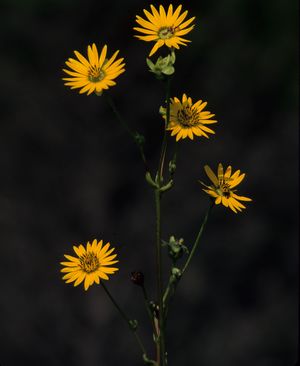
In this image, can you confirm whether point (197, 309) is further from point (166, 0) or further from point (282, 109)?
point (166, 0)

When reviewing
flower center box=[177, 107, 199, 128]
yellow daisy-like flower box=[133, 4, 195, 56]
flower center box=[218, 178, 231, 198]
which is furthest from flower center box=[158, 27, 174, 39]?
flower center box=[218, 178, 231, 198]

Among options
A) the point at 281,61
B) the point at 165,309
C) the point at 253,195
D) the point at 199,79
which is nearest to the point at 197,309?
the point at 253,195

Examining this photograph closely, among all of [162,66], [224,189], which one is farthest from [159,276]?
[162,66]

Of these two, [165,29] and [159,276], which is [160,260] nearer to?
[159,276]

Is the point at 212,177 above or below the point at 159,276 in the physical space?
above

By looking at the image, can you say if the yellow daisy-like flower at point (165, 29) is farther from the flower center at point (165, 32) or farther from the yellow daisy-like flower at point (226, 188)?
the yellow daisy-like flower at point (226, 188)

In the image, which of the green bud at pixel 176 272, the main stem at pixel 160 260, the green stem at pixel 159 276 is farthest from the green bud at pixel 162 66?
the green bud at pixel 176 272

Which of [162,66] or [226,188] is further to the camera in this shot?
[226,188]
